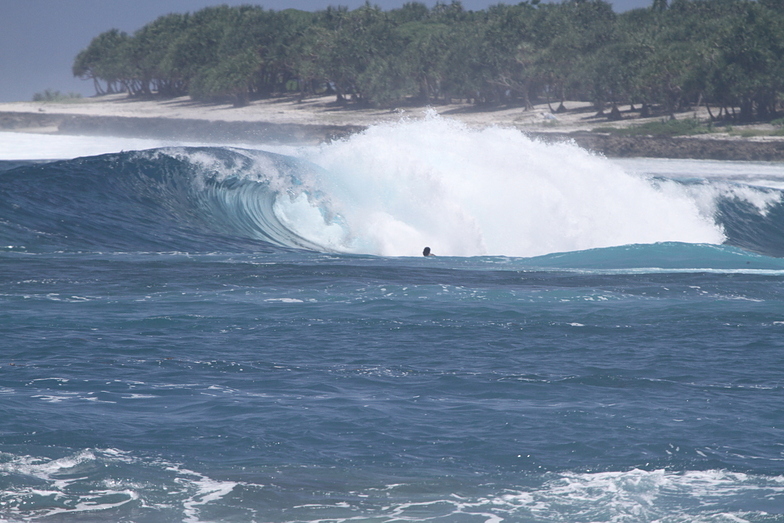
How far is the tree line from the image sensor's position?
5178 cm

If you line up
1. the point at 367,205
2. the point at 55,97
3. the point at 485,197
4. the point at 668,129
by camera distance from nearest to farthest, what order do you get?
the point at 367,205
the point at 485,197
the point at 668,129
the point at 55,97

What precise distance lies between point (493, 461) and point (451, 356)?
2938 mm

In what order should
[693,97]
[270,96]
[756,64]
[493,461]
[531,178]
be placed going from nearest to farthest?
[493,461] < [531,178] < [756,64] < [693,97] < [270,96]

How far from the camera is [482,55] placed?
212ft

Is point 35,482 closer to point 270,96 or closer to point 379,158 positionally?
point 379,158

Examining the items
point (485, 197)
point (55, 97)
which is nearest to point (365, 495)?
point (485, 197)

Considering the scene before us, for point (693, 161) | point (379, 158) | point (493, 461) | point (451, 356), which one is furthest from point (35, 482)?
point (693, 161)

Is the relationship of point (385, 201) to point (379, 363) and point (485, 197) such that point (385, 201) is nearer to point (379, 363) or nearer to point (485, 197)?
point (485, 197)

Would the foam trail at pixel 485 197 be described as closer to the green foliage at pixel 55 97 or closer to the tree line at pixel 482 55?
the tree line at pixel 482 55

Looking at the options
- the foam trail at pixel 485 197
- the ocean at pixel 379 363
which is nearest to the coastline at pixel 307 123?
the foam trail at pixel 485 197

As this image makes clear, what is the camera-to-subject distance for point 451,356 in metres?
9.94

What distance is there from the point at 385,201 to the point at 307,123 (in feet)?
138

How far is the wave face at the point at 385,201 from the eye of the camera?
1980 centimetres

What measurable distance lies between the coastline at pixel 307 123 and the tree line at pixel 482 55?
2002 mm
